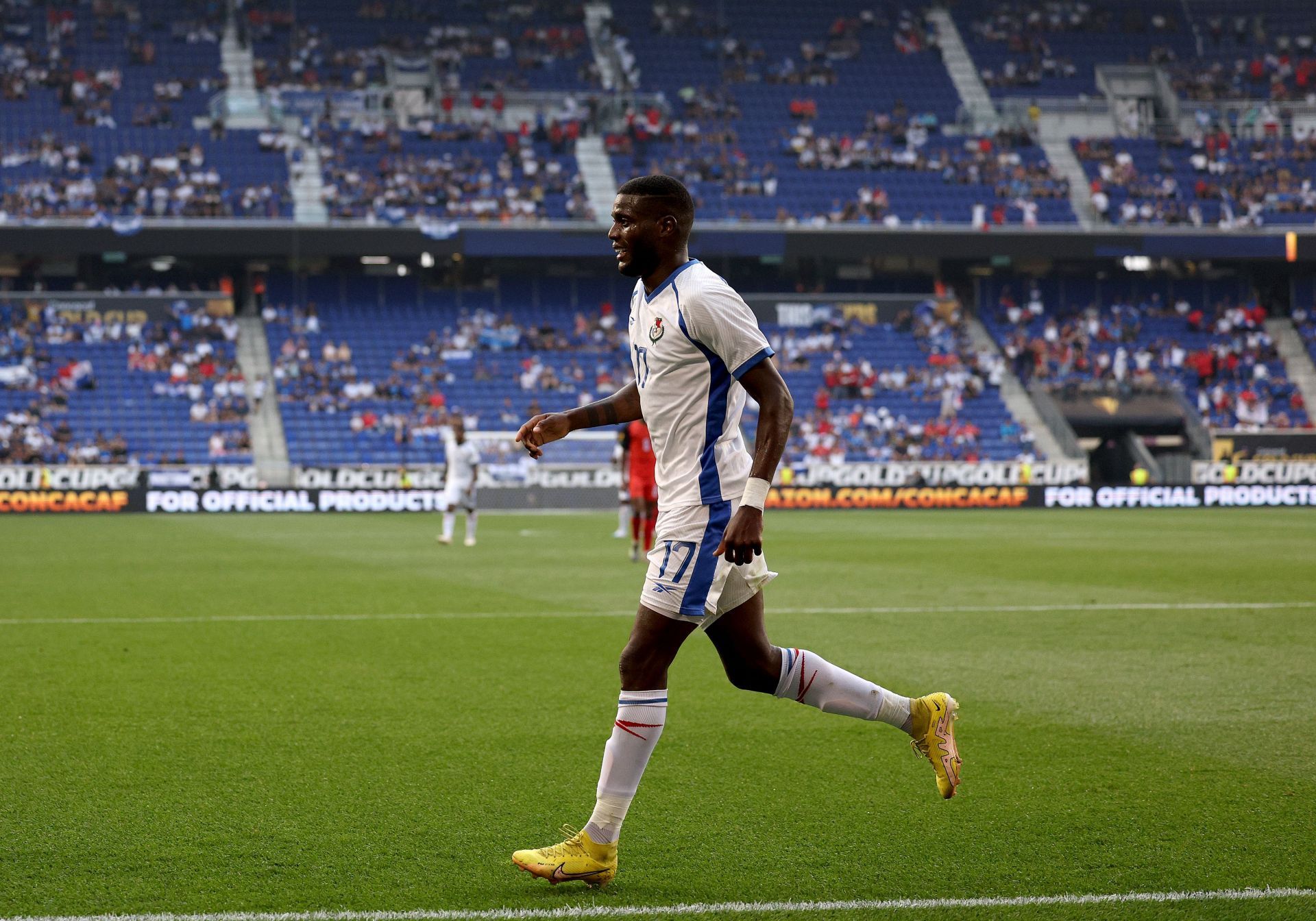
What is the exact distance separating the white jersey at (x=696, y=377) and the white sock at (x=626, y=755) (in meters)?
0.68

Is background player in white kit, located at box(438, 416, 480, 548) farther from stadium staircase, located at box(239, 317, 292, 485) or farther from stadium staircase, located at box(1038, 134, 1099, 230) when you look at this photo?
stadium staircase, located at box(1038, 134, 1099, 230)

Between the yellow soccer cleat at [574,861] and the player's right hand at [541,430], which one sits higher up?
the player's right hand at [541,430]

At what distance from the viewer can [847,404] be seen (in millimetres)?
45375

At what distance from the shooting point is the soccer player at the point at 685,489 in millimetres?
4668

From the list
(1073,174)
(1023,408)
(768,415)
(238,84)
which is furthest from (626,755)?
(1073,174)

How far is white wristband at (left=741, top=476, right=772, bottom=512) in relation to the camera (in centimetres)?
459

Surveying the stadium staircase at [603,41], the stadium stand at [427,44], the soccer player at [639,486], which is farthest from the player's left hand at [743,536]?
the stadium staircase at [603,41]

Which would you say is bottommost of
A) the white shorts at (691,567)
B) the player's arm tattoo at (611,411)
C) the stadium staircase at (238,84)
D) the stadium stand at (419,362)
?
the white shorts at (691,567)

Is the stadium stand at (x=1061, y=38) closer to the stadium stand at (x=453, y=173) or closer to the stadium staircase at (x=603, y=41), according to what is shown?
the stadium staircase at (x=603, y=41)

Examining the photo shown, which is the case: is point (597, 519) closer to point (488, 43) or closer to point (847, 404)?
point (847, 404)

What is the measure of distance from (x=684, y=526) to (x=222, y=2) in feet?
170

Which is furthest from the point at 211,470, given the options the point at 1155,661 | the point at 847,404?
the point at 1155,661

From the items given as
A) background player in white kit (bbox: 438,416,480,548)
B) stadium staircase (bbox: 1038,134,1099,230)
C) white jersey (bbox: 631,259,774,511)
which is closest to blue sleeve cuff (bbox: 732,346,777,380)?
white jersey (bbox: 631,259,774,511)

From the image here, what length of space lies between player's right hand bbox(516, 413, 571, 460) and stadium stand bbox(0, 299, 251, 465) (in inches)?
1442
